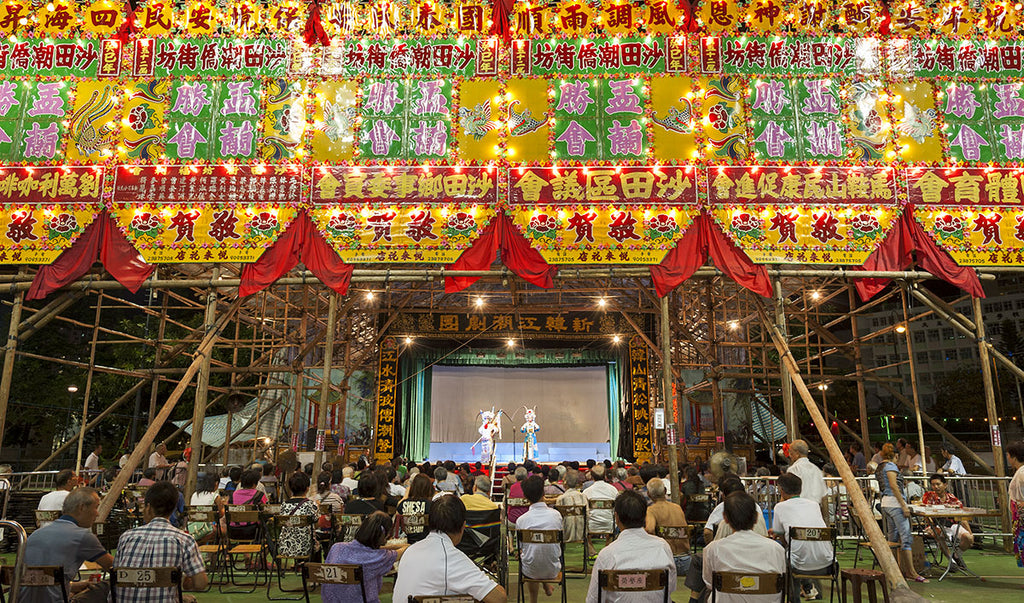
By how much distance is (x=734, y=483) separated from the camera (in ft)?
20.5

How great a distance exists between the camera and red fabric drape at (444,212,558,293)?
32.7ft

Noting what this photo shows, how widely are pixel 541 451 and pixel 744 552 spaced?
20033mm

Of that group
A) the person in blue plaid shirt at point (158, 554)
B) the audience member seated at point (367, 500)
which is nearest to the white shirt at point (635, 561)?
the person in blue plaid shirt at point (158, 554)

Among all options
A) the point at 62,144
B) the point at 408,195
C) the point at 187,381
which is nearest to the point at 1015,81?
the point at 408,195

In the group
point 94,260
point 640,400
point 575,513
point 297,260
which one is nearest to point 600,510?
point 575,513

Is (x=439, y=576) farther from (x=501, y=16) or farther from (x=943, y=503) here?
(x=501, y=16)

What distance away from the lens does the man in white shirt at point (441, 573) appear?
3.65 m

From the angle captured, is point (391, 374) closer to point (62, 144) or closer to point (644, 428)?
point (644, 428)

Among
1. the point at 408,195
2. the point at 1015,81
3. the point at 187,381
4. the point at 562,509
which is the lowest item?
the point at 562,509

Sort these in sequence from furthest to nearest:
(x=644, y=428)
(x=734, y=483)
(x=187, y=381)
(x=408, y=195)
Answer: (x=644, y=428) → (x=408, y=195) → (x=187, y=381) → (x=734, y=483)

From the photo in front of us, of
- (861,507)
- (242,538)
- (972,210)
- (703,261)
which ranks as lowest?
(242,538)

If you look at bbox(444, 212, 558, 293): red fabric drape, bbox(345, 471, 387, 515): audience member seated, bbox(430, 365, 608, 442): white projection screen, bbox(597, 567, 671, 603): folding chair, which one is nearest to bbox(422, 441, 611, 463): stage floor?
bbox(430, 365, 608, 442): white projection screen

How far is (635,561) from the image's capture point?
13.1 feet

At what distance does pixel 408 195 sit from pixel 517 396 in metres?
14.8
